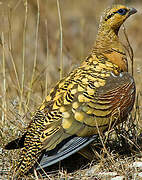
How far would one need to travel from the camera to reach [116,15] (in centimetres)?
396

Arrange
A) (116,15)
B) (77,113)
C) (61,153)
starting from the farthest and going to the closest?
(116,15) → (77,113) → (61,153)

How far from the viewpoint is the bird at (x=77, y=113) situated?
10.6 ft

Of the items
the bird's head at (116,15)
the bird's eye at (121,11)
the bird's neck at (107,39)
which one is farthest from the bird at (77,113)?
the bird's eye at (121,11)

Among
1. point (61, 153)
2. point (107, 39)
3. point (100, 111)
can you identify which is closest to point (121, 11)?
point (107, 39)

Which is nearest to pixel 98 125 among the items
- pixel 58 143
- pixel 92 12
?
pixel 58 143

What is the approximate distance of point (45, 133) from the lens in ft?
10.8

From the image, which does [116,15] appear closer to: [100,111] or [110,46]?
[110,46]

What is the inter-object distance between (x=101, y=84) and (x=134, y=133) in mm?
874

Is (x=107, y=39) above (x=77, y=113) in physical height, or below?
above

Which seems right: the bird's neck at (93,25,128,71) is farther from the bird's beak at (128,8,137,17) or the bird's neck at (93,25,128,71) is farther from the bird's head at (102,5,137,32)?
the bird's beak at (128,8,137,17)

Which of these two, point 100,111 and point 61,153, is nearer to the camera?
point 61,153

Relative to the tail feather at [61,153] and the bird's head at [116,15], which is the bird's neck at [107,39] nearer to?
the bird's head at [116,15]

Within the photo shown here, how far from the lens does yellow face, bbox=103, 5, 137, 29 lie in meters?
3.96

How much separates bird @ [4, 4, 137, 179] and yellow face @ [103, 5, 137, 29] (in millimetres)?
449
